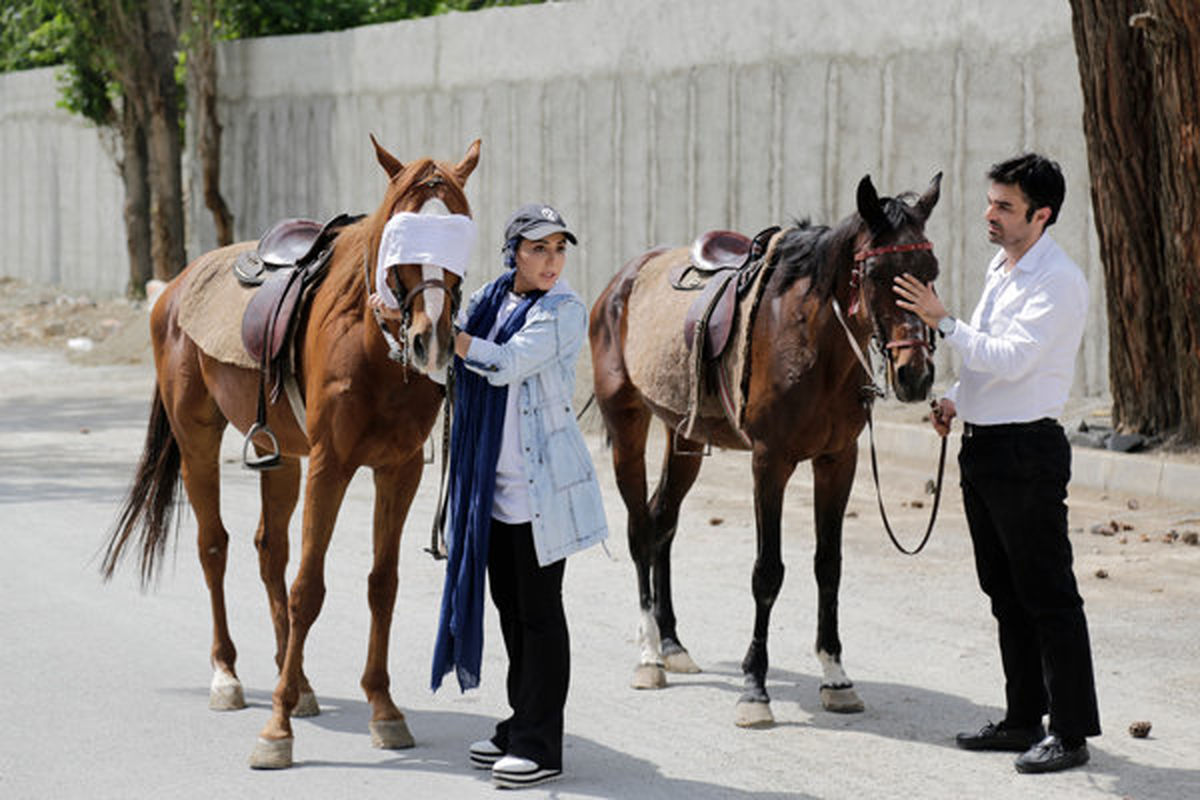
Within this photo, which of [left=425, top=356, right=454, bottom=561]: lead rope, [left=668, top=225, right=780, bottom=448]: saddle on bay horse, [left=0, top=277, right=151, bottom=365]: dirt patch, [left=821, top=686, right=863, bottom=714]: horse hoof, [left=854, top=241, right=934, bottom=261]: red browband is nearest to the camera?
[left=425, top=356, right=454, bottom=561]: lead rope

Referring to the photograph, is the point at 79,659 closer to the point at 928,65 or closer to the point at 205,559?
the point at 205,559

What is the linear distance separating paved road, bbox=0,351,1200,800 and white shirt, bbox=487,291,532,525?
3.09 feet

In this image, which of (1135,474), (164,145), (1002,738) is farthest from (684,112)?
(1002,738)

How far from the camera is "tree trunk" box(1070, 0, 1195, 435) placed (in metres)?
12.9

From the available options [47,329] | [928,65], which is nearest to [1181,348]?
[928,65]

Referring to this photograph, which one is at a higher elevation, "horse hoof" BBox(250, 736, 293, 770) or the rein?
the rein

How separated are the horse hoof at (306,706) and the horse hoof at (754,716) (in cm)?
167

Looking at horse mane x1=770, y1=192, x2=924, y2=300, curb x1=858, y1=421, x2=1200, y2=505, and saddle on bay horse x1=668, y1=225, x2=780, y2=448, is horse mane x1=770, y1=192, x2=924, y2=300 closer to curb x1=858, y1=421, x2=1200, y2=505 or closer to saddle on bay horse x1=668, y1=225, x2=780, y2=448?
saddle on bay horse x1=668, y1=225, x2=780, y2=448

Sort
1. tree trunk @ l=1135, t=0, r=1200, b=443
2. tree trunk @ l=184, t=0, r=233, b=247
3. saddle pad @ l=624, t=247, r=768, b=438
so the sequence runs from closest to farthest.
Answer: saddle pad @ l=624, t=247, r=768, b=438
tree trunk @ l=1135, t=0, r=1200, b=443
tree trunk @ l=184, t=0, r=233, b=247

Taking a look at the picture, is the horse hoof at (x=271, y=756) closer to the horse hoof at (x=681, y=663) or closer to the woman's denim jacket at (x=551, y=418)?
the woman's denim jacket at (x=551, y=418)

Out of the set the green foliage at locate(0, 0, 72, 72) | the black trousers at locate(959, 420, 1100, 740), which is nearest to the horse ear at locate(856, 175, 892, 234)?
the black trousers at locate(959, 420, 1100, 740)

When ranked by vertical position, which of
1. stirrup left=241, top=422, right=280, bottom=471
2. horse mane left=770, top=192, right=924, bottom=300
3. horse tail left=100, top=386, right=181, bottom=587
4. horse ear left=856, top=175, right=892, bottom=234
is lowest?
horse tail left=100, top=386, right=181, bottom=587

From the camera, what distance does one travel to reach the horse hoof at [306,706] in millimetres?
7145

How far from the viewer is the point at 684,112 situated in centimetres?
1841
